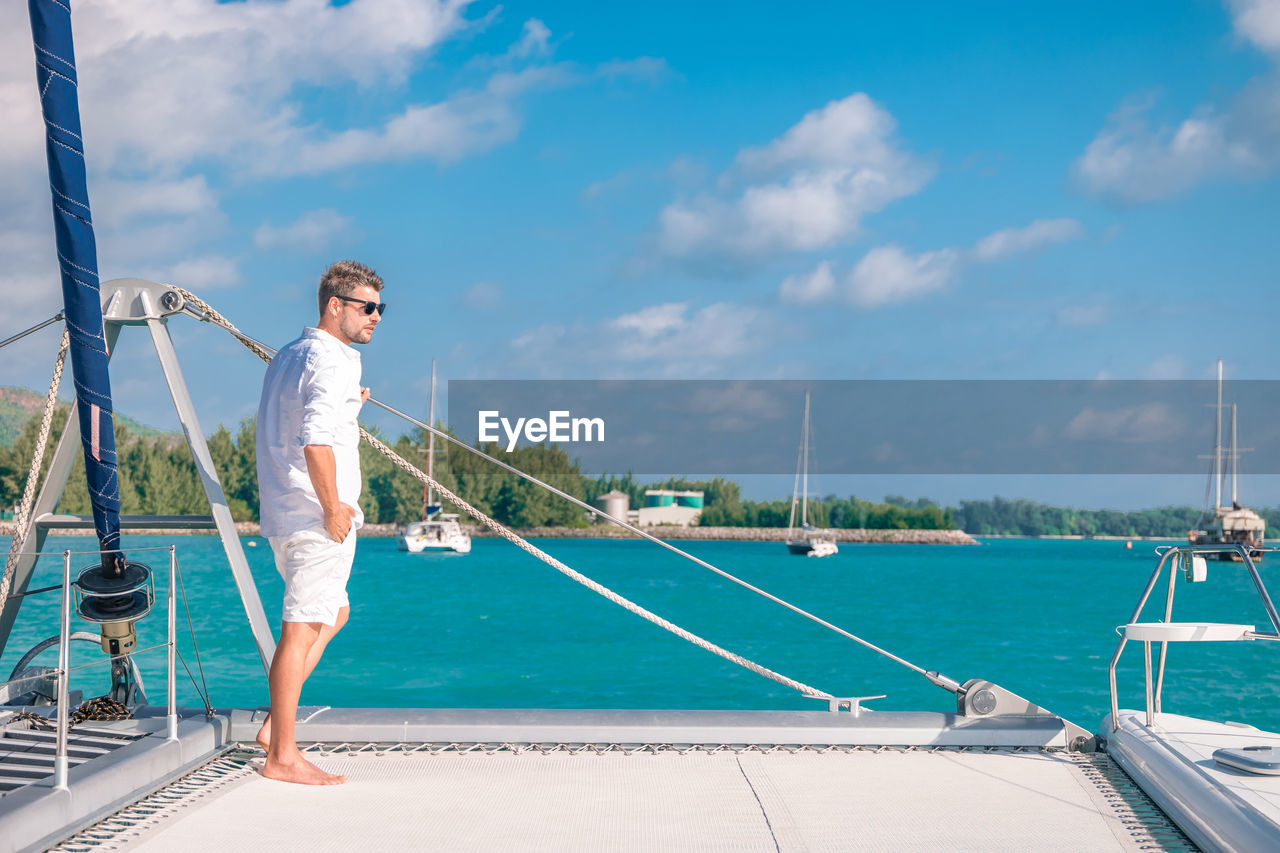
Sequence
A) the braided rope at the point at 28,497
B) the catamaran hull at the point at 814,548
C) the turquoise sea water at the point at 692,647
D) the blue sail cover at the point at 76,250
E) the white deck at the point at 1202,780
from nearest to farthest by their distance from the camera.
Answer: the white deck at the point at 1202,780 < the blue sail cover at the point at 76,250 < the braided rope at the point at 28,497 < the turquoise sea water at the point at 692,647 < the catamaran hull at the point at 814,548

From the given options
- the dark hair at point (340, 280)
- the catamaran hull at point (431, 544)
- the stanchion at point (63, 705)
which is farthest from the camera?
the catamaran hull at point (431, 544)

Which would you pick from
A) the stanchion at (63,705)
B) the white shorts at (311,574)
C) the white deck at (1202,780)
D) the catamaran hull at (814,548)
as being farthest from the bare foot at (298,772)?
the catamaran hull at (814,548)

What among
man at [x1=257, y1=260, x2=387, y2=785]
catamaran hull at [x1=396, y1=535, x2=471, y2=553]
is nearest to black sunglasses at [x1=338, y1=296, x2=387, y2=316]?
man at [x1=257, y1=260, x2=387, y2=785]

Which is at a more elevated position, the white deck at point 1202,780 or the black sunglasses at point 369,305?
the black sunglasses at point 369,305

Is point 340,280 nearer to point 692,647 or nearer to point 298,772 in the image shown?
A: point 298,772

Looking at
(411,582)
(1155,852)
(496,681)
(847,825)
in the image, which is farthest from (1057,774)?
(411,582)

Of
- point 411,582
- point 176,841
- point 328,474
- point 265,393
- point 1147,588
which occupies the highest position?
point 265,393

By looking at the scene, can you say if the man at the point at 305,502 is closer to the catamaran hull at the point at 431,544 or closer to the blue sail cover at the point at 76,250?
the blue sail cover at the point at 76,250

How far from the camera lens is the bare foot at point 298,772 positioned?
2639 mm

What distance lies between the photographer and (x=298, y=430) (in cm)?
268

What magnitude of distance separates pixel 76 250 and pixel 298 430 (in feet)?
2.62

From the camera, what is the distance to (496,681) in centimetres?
1802

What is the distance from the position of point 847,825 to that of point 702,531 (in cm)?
8891

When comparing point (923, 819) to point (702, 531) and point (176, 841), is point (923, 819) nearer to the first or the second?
point (176, 841)
